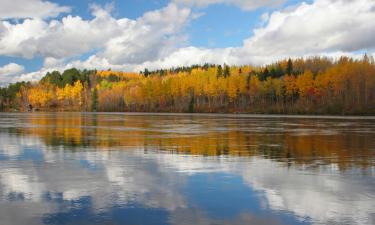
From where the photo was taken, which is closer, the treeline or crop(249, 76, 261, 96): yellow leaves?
the treeline

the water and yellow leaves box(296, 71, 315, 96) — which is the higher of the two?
yellow leaves box(296, 71, 315, 96)

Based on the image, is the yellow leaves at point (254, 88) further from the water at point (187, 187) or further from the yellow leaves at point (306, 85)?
the water at point (187, 187)

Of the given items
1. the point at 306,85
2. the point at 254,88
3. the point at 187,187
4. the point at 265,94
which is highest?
the point at 254,88

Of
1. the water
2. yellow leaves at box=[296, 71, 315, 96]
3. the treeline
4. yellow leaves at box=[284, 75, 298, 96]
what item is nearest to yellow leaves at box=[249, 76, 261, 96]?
the treeline

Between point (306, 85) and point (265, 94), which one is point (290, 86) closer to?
point (306, 85)

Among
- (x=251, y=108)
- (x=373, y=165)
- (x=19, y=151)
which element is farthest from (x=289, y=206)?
(x=251, y=108)

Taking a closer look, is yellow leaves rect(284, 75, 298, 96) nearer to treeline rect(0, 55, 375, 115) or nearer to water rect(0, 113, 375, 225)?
treeline rect(0, 55, 375, 115)

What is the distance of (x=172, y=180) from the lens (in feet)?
45.0

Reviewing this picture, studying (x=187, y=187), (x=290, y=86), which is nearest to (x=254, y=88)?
(x=290, y=86)

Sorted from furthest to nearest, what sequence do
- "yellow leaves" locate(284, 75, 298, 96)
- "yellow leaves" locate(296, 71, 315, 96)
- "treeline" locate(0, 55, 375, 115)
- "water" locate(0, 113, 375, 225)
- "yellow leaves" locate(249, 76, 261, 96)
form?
1. "yellow leaves" locate(249, 76, 261, 96)
2. "yellow leaves" locate(284, 75, 298, 96)
3. "yellow leaves" locate(296, 71, 315, 96)
4. "treeline" locate(0, 55, 375, 115)
5. "water" locate(0, 113, 375, 225)

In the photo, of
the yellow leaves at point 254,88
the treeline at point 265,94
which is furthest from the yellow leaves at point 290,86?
the yellow leaves at point 254,88

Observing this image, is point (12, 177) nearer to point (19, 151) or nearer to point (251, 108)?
point (19, 151)

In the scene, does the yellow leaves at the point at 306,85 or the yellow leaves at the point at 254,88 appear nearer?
the yellow leaves at the point at 306,85

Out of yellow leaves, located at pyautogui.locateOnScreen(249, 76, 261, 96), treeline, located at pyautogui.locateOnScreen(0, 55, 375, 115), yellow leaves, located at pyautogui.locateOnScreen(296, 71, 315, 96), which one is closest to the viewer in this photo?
treeline, located at pyautogui.locateOnScreen(0, 55, 375, 115)
